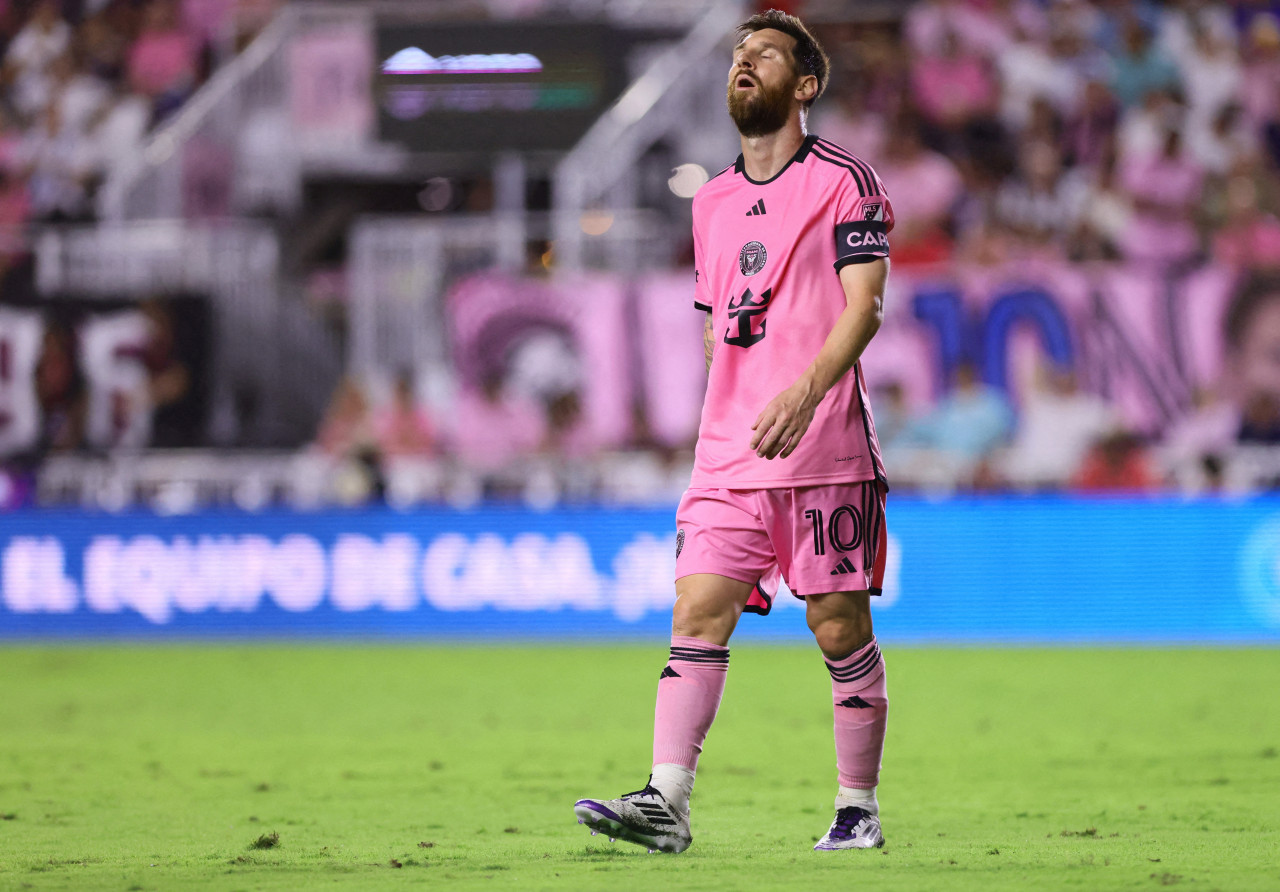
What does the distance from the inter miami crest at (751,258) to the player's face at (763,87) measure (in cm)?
32

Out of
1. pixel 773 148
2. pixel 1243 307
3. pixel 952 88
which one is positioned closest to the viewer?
pixel 773 148

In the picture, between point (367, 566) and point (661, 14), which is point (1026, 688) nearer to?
point (367, 566)

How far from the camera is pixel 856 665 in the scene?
4.76m

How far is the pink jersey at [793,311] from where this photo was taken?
4652 mm

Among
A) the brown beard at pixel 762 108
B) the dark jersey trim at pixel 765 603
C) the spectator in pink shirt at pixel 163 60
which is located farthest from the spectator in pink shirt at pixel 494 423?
the brown beard at pixel 762 108

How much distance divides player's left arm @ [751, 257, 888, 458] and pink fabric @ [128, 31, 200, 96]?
47.9ft

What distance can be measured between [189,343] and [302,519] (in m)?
3.19

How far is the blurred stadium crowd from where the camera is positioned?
14.0 metres

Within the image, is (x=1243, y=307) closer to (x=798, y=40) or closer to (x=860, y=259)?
(x=798, y=40)

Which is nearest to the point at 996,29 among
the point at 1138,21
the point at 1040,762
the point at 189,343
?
the point at 1138,21

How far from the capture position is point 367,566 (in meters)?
13.1

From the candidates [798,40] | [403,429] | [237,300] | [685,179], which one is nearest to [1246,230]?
[685,179]

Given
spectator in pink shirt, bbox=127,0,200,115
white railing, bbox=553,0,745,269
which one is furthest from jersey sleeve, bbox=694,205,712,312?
spectator in pink shirt, bbox=127,0,200,115

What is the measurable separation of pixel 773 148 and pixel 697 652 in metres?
1.44
